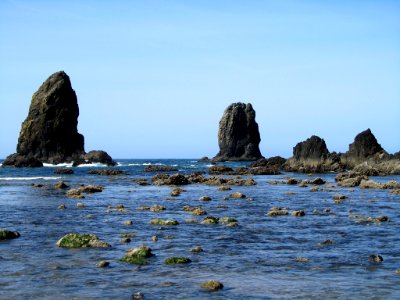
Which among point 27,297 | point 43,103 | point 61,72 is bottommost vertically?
point 27,297

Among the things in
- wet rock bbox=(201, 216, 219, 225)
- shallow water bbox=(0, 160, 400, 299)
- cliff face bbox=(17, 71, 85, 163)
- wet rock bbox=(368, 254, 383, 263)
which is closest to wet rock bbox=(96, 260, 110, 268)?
shallow water bbox=(0, 160, 400, 299)

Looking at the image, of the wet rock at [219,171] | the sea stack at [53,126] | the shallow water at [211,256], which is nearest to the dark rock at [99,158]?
the sea stack at [53,126]

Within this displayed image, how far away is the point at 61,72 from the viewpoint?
188500 millimetres

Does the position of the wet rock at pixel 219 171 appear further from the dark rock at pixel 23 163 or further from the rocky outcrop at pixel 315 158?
the dark rock at pixel 23 163

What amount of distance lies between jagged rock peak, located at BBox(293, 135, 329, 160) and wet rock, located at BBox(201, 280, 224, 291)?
105 m

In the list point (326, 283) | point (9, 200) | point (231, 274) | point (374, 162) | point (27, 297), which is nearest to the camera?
point (27, 297)

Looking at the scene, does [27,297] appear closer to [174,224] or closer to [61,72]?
[174,224]

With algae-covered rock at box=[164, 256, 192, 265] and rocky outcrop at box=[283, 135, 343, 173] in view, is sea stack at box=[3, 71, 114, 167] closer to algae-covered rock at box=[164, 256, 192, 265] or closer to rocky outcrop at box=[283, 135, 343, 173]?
rocky outcrop at box=[283, 135, 343, 173]

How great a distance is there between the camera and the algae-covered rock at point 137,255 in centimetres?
2227

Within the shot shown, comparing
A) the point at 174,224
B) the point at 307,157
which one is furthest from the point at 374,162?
the point at 174,224

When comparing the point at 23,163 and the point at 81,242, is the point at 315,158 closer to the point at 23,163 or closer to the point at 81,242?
the point at 23,163

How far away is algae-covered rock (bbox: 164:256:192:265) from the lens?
22.0 m

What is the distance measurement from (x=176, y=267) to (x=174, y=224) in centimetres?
1265

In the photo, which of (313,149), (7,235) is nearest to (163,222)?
(7,235)
